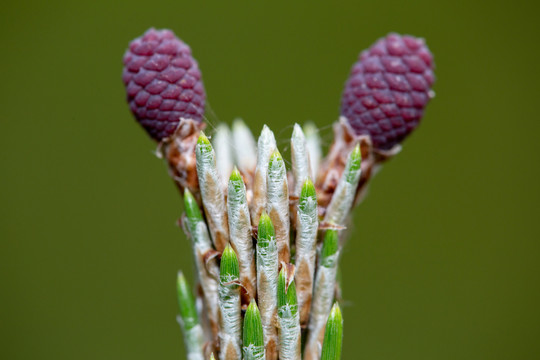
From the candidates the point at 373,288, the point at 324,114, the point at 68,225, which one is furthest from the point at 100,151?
the point at 373,288

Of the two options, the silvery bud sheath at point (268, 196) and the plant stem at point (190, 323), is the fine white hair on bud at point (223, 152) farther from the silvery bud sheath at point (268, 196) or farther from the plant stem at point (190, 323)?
the plant stem at point (190, 323)

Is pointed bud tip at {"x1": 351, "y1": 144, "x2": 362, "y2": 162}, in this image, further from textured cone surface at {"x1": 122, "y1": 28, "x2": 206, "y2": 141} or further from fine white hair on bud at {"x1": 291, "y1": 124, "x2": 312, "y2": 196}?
textured cone surface at {"x1": 122, "y1": 28, "x2": 206, "y2": 141}

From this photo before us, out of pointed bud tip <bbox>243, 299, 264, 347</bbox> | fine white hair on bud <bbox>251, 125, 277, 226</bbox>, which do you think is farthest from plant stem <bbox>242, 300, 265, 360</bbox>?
fine white hair on bud <bbox>251, 125, 277, 226</bbox>

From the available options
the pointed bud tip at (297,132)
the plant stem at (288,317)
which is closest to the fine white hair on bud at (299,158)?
the pointed bud tip at (297,132)

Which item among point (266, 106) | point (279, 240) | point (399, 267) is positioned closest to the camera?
point (279, 240)

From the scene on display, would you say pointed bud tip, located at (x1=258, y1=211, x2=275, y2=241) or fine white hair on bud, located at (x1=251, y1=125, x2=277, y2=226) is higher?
fine white hair on bud, located at (x1=251, y1=125, x2=277, y2=226)

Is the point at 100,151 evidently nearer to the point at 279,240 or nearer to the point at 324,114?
the point at 324,114

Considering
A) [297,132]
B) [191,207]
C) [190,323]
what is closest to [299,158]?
[297,132]

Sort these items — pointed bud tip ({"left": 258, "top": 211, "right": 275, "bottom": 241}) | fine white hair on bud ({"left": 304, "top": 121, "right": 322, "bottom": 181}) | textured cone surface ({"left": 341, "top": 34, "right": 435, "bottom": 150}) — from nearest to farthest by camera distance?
pointed bud tip ({"left": 258, "top": 211, "right": 275, "bottom": 241}) < textured cone surface ({"left": 341, "top": 34, "right": 435, "bottom": 150}) < fine white hair on bud ({"left": 304, "top": 121, "right": 322, "bottom": 181})
